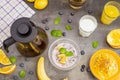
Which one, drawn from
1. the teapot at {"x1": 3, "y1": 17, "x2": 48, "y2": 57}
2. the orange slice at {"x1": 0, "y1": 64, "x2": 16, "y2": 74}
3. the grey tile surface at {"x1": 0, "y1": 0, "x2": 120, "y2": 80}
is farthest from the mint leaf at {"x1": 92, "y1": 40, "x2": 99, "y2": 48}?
the orange slice at {"x1": 0, "y1": 64, "x2": 16, "y2": 74}

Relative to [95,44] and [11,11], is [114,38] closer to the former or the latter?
[95,44]

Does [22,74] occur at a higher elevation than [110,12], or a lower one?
lower

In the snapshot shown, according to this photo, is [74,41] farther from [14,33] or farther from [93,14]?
[14,33]

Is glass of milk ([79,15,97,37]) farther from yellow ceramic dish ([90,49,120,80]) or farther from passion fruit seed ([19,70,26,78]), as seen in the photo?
passion fruit seed ([19,70,26,78])

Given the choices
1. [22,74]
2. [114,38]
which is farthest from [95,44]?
[22,74]

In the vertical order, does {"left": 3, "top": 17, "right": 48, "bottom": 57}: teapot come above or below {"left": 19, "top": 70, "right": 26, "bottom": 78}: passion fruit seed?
above

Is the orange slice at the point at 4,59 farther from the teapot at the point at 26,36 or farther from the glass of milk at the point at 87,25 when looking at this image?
the glass of milk at the point at 87,25

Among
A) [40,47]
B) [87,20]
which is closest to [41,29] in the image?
[40,47]
